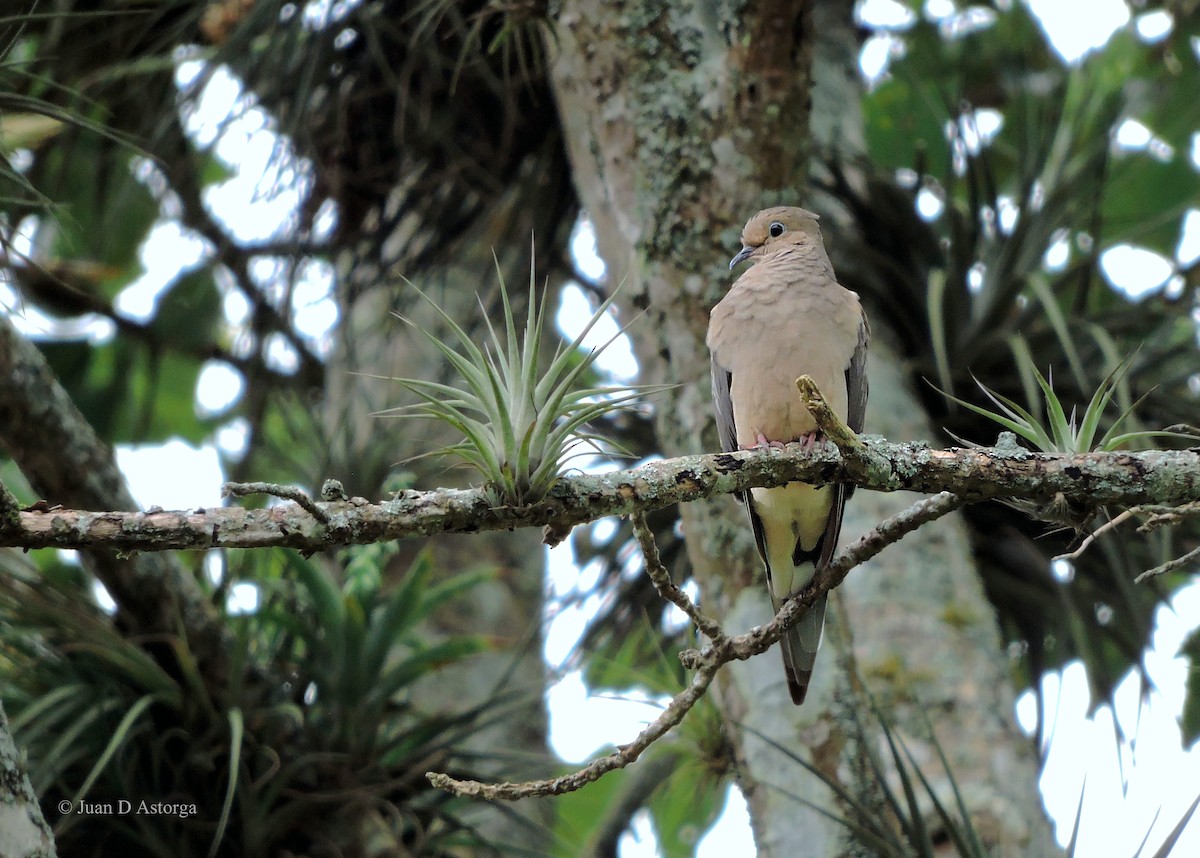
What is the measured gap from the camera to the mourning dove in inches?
118

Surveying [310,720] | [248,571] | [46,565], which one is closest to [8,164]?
[248,571]

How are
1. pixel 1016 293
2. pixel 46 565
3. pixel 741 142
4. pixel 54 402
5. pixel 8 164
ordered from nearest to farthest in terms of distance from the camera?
pixel 8 164 → pixel 54 402 → pixel 741 142 → pixel 1016 293 → pixel 46 565

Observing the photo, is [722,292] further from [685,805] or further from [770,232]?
[685,805]

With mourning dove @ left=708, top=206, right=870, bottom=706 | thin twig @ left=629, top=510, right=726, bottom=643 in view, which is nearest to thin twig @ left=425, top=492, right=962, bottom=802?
thin twig @ left=629, top=510, right=726, bottom=643

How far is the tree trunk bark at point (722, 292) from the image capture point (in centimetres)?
299

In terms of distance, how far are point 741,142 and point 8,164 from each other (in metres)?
1.73

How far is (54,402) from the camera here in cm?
294

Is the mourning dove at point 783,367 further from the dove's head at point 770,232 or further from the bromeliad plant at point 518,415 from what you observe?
the bromeliad plant at point 518,415

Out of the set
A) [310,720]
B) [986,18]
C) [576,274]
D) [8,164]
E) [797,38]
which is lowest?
[310,720]

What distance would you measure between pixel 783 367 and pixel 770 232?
0.40 m

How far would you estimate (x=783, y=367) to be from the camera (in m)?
3.01

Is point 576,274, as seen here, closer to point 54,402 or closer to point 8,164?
point 54,402

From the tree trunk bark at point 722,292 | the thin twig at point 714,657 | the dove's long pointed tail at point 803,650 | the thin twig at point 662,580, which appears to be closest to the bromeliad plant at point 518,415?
the thin twig at point 662,580

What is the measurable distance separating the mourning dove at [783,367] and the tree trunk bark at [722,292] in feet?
0.23
